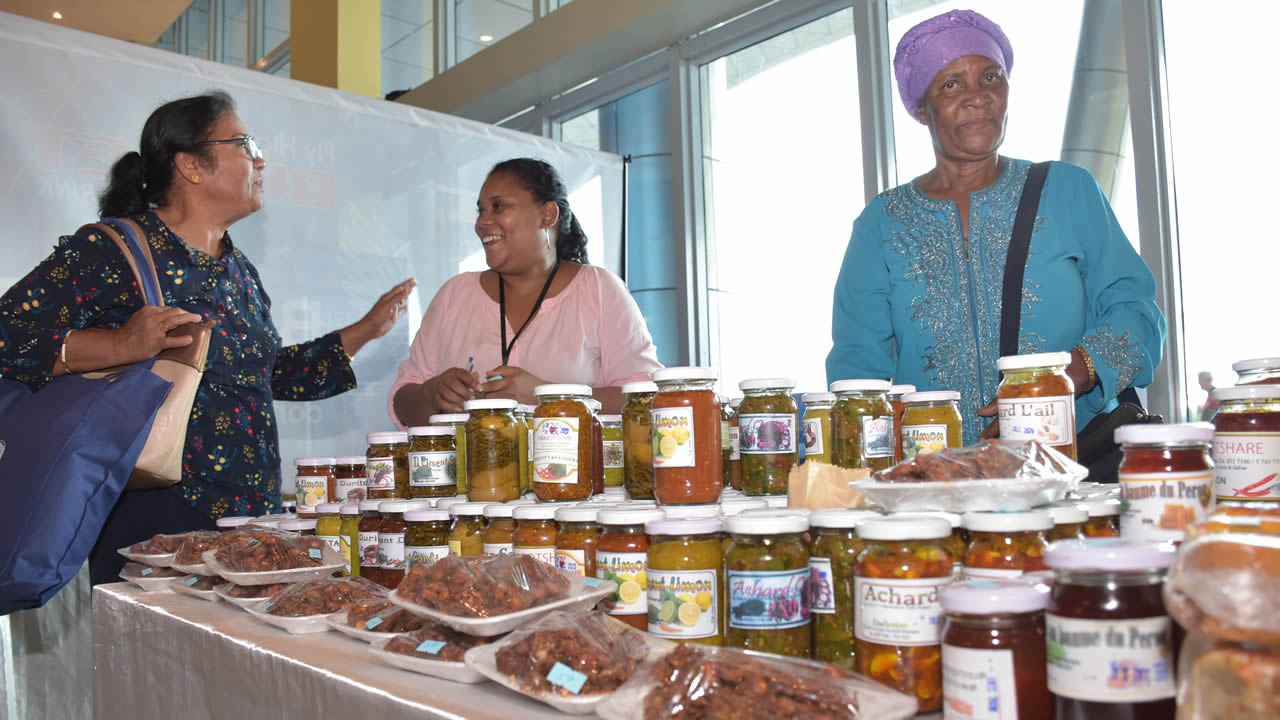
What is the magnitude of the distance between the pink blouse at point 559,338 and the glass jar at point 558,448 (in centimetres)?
106

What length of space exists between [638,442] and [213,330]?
126 cm

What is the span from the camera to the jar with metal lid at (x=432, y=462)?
1740 mm

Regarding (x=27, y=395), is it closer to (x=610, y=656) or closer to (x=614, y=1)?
(x=610, y=656)

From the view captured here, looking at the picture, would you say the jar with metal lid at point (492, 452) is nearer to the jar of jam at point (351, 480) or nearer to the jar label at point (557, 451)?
the jar label at point (557, 451)

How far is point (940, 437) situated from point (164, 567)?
5.20ft

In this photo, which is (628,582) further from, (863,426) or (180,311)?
(180,311)

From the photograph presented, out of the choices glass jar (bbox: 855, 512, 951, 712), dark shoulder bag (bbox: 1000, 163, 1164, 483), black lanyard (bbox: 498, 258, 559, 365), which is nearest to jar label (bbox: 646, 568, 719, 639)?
glass jar (bbox: 855, 512, 951, 712)

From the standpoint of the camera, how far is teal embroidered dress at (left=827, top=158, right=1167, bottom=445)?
1784 millimetres

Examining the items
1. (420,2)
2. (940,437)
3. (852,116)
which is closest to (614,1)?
(852,116)

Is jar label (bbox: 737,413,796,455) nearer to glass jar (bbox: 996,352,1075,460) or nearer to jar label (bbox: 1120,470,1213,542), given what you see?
glass jar (bbox: 996,352,1075,460)

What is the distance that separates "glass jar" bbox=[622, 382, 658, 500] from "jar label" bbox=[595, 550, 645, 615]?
0.28 meters

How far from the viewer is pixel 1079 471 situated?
114cm

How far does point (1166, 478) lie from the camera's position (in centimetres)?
99

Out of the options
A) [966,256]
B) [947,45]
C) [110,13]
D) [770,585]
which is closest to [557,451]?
[770,585]
